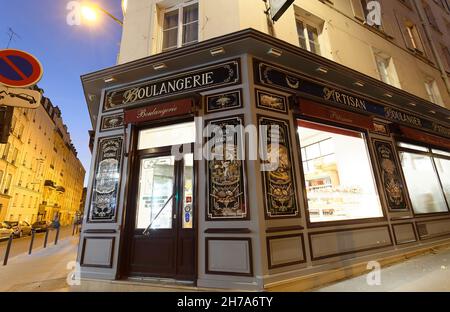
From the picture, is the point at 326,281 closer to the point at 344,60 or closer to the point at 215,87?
the point at 215,87

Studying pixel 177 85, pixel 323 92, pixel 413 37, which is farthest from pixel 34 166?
pixel 413 37

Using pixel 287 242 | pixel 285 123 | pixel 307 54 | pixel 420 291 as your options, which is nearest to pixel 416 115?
pixel 307 54

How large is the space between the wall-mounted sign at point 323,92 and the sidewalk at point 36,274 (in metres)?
5.92

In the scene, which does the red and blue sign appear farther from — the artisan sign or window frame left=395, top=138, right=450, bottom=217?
window frame left=395, top=138, right=450, bottom=217

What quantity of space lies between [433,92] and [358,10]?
5.16 metres

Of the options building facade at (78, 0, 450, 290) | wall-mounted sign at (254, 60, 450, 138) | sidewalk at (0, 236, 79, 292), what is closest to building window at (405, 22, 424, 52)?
wall-mounted sign at (254, 60, 450, 138)

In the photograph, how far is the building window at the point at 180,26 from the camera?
238 inches

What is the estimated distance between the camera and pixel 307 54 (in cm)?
522

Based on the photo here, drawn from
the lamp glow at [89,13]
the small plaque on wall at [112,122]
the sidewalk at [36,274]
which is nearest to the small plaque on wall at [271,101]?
the small plaque on wall at [112,122]

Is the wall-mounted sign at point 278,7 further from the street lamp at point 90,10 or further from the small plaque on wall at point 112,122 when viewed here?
the street lamp at point 90,10

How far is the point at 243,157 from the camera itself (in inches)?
168

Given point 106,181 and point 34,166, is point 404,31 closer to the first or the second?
point 106,181

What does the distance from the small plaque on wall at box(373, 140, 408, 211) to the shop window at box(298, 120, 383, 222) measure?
0.37 m
